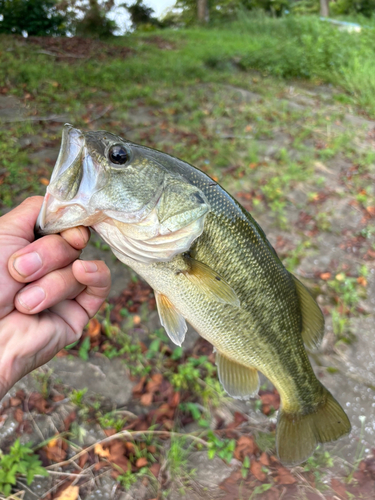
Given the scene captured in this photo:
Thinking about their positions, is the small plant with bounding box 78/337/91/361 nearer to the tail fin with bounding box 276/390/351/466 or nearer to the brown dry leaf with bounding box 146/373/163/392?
the brown dry leaf with bounding box 146/373/163/392

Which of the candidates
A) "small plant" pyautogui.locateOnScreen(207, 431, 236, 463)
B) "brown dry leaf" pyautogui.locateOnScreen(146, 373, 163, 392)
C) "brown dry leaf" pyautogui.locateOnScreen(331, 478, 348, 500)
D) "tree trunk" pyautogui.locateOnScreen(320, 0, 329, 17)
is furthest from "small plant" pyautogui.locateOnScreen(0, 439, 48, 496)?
"tree trunk" pyautogui.locateOnScreen(320, 0, 329, 17)

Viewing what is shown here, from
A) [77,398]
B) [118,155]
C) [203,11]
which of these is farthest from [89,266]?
[203,11]

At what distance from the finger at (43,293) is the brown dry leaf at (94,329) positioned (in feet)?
4.92

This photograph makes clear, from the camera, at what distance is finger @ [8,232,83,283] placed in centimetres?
132

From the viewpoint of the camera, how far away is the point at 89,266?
4.67ft

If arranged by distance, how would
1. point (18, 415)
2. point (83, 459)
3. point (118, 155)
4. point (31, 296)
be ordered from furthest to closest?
point (18, 415)
point (83, 459)
point (31, 296)
point (118, 155)

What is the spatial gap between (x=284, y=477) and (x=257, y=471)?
189mm

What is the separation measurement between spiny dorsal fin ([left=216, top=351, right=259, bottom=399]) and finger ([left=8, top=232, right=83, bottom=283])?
95 cm

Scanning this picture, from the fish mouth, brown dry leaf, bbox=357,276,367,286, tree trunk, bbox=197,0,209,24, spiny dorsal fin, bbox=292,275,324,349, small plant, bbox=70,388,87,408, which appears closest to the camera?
the fish mouth

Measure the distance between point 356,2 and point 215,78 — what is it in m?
18.3

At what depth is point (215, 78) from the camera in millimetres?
8234

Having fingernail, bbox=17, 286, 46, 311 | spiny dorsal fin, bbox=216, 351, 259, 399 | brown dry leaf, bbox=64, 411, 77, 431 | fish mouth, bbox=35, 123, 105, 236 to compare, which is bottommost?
brown dry leaf, bbox=64, 411, 77, 431

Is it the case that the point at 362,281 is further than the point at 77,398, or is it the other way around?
the point at 362,281

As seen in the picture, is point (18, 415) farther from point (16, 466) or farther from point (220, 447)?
point (220, 447)
